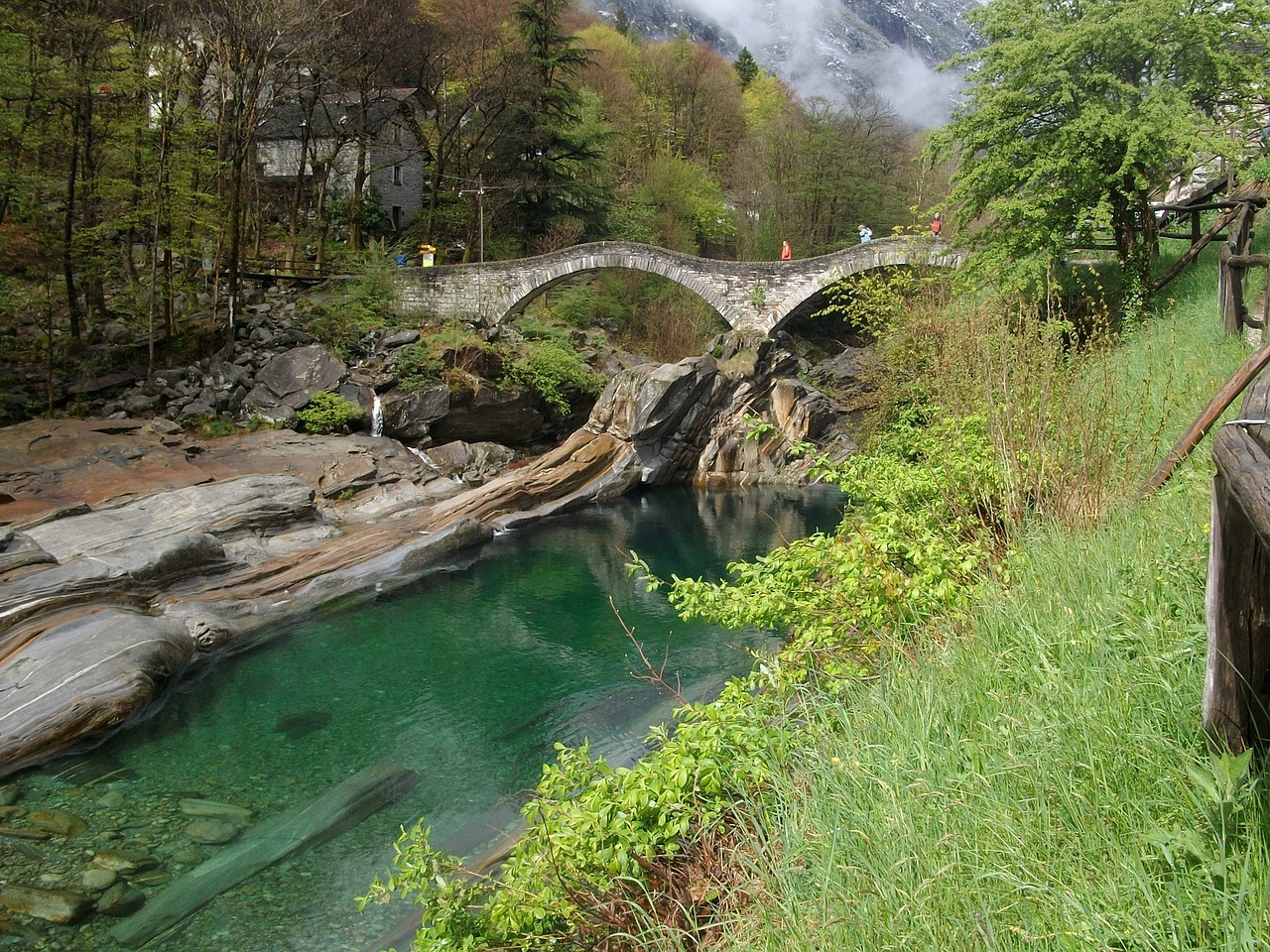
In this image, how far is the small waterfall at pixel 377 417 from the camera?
18609mm

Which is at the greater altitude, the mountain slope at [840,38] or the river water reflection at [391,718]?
the mountain slope at [840,38]

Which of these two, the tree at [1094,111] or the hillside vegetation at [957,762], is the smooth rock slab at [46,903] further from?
the tree at [1094,111]

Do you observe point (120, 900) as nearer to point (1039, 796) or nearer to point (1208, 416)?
point (1039, 796)

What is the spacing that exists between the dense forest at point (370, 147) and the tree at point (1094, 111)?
14025 mm

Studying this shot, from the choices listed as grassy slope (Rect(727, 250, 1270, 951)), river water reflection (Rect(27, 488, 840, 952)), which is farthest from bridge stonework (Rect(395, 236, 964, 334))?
grassy slope (Rect(727, 250, 1270, 951))

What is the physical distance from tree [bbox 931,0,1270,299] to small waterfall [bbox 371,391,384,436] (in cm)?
1218

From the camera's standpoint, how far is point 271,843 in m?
6.44

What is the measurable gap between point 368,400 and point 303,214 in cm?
1365

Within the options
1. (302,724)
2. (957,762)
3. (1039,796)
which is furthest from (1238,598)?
(302,724)

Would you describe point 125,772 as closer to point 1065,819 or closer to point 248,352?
point 1065,819

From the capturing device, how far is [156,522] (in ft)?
38.2

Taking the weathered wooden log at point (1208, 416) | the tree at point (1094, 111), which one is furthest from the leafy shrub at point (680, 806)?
the tree at point (1094, 111)

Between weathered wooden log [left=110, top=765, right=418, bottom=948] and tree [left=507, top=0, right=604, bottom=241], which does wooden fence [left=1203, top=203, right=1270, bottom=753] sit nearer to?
weathered wooden log [left=110, top=765, right=418, bottom=948]

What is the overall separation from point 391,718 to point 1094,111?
12.1 m
